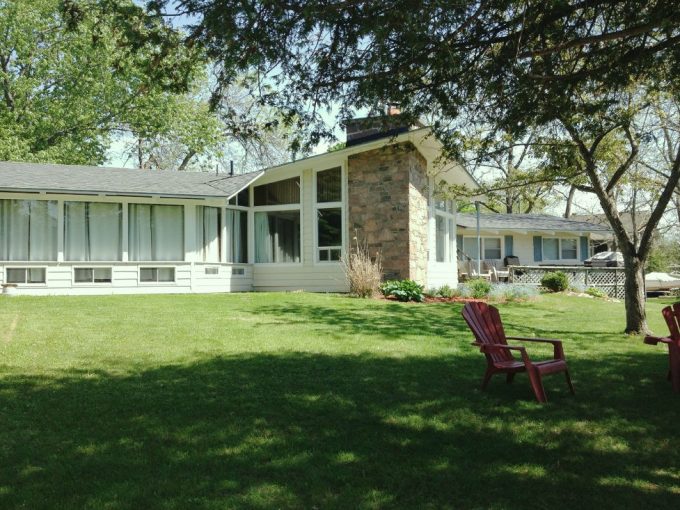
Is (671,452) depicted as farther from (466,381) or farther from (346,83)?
(346,83)

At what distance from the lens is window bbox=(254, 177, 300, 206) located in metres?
17.2

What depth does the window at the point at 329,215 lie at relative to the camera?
16531 mm

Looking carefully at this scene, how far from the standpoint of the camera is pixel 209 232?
55.2 ft

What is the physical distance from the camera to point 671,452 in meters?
4.14

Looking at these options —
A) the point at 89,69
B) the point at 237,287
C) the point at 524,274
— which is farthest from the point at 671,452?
the point at 89,69

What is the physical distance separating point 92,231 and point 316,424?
12.9 m

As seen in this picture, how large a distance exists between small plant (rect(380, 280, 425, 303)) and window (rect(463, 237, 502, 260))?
1607 centimetres

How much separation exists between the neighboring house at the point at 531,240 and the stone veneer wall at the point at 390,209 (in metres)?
13.4

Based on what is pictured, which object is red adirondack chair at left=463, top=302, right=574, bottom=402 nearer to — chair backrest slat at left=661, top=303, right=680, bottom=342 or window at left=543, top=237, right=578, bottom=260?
chair backrest slat at left=661, top=303, right=680, bottom=342

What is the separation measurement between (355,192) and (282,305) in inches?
193

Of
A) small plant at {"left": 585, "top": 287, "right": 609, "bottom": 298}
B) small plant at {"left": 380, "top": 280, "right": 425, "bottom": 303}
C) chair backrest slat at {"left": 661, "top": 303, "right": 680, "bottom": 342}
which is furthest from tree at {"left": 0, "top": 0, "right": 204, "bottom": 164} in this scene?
chair backrest slat at {"left": 661, "top": 303, "right": 680, "bottom": 342}

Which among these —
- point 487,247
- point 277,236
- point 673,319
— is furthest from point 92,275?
point 487,247

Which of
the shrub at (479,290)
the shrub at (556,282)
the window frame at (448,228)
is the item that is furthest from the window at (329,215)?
the shrub at (556,282)

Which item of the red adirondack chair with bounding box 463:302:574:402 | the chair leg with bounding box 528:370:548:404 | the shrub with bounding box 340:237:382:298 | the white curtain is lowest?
the chair leg with bounding box 528:370:548:404
